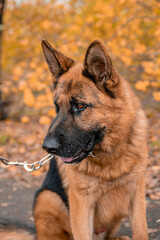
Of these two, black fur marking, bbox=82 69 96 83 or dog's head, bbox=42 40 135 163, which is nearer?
dog's head, bbox=42 40 135 163

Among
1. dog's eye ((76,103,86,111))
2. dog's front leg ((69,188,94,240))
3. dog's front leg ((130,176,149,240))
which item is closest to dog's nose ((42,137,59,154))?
dog's eye ((76,103,86,111))

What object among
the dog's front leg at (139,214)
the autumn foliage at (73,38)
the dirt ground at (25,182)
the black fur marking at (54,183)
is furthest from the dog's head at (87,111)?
the autumn foliage at (73,38)

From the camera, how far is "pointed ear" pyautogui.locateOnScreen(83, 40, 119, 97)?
2674 millimetres

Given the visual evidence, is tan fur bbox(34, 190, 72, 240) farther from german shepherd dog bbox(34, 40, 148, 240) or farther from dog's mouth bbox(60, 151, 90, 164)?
dog's mouth bbox(60, 151, 90, 164)

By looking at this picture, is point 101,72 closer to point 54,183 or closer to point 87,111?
point 87,111

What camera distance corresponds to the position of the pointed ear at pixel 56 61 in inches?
119

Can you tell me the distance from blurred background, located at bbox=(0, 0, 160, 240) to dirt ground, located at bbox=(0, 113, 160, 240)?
14 millimetres

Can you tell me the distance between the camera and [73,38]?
799 cm

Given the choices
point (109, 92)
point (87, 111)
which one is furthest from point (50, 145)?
point (109, 92)

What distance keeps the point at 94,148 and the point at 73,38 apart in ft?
18.9

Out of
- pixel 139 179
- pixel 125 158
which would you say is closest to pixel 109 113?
pixel 125 158

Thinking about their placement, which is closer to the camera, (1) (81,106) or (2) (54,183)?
(1) (81,106)

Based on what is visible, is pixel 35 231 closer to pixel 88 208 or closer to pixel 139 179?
pixel 88 208

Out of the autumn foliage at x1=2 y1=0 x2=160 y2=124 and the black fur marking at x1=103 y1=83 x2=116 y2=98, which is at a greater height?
the autumn foliage at x1=2 y1=0 x2=160 y2=124
